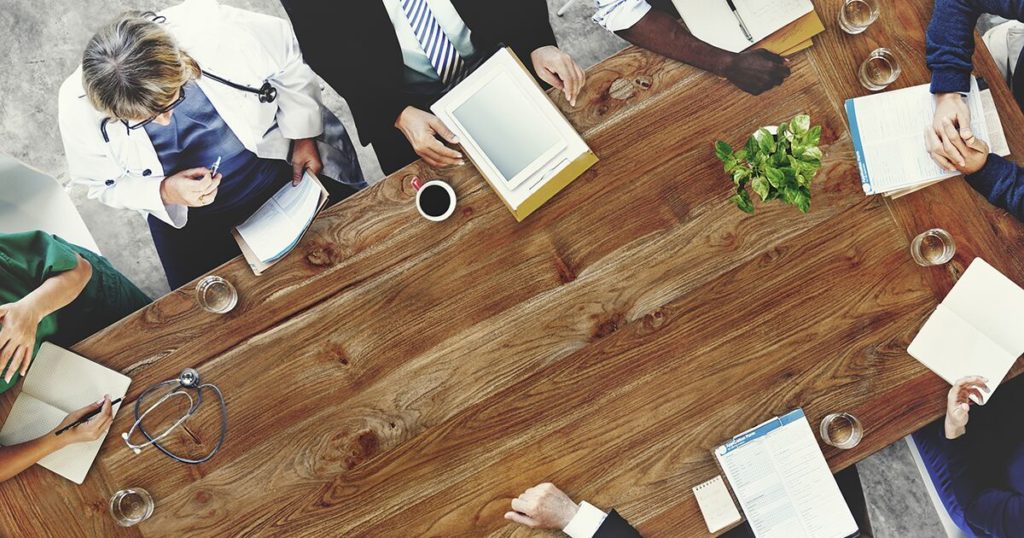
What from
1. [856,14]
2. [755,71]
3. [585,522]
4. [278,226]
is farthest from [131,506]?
[856,14]

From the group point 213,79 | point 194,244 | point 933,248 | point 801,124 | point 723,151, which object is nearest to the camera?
point 801,124

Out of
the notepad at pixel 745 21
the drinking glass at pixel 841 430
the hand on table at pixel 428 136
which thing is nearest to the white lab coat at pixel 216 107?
the hand on table at pixel 428 136

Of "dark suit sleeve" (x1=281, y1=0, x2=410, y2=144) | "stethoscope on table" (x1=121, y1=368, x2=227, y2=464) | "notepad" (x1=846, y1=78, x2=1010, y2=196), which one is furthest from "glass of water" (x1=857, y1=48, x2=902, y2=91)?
"stethoscope on table" (x1=121, y1=368, x2=227, y2=464)

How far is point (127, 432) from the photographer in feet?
5.00

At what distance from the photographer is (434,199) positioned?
1.56m

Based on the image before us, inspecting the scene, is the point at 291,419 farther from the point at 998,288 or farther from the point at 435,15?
the point at 998,288

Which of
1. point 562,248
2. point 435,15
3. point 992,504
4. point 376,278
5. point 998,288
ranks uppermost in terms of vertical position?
point 435,15

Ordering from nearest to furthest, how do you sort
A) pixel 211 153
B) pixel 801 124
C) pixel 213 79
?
pixel 801 124 < pixel 213 79 < pixel 211 153

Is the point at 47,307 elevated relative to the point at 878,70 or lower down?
elevated

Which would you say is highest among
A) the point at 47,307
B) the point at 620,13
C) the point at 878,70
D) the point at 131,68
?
the point at 131,68

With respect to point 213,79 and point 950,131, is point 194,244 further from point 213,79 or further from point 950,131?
point 950,131

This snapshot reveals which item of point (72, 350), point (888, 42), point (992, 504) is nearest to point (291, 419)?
point (72, 350)

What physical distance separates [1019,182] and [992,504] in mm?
838

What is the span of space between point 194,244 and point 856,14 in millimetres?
1811
